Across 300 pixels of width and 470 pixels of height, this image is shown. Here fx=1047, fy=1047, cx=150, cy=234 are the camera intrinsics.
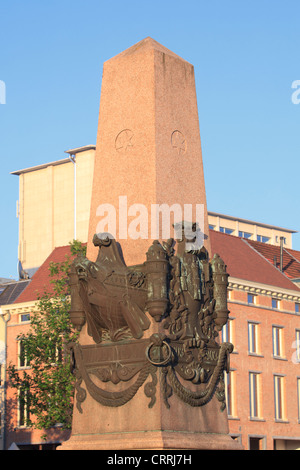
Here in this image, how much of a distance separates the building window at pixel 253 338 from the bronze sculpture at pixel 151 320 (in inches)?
1438

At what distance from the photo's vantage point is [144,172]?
53.5 feet

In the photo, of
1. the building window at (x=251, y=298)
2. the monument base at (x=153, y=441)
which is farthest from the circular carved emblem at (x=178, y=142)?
the building window at (x=251, y=298)

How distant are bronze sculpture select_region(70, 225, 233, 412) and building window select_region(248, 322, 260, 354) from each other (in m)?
36.5

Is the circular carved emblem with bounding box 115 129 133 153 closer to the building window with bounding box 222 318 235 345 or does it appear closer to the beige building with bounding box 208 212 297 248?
the building window with bounding box 222 318 235 345

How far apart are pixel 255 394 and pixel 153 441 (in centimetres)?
3828

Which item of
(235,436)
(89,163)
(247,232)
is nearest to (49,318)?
(235,436)

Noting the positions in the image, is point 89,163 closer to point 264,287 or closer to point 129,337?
point 264,287

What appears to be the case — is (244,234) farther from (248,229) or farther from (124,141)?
(124,141)

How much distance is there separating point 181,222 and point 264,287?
37.8 meters

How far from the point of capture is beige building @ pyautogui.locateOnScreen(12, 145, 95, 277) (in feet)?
249

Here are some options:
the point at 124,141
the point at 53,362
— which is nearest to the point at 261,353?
the point at 53,362

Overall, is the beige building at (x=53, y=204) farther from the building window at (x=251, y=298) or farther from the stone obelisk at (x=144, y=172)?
the stone obelisk at (x=144, y=172)

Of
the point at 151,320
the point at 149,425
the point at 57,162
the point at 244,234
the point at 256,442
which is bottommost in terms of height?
the point at 256,442

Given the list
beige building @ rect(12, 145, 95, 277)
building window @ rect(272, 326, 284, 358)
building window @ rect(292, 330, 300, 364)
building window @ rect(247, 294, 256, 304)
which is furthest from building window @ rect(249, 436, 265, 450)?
beige building @ rect(12, 145, 95, 277)
